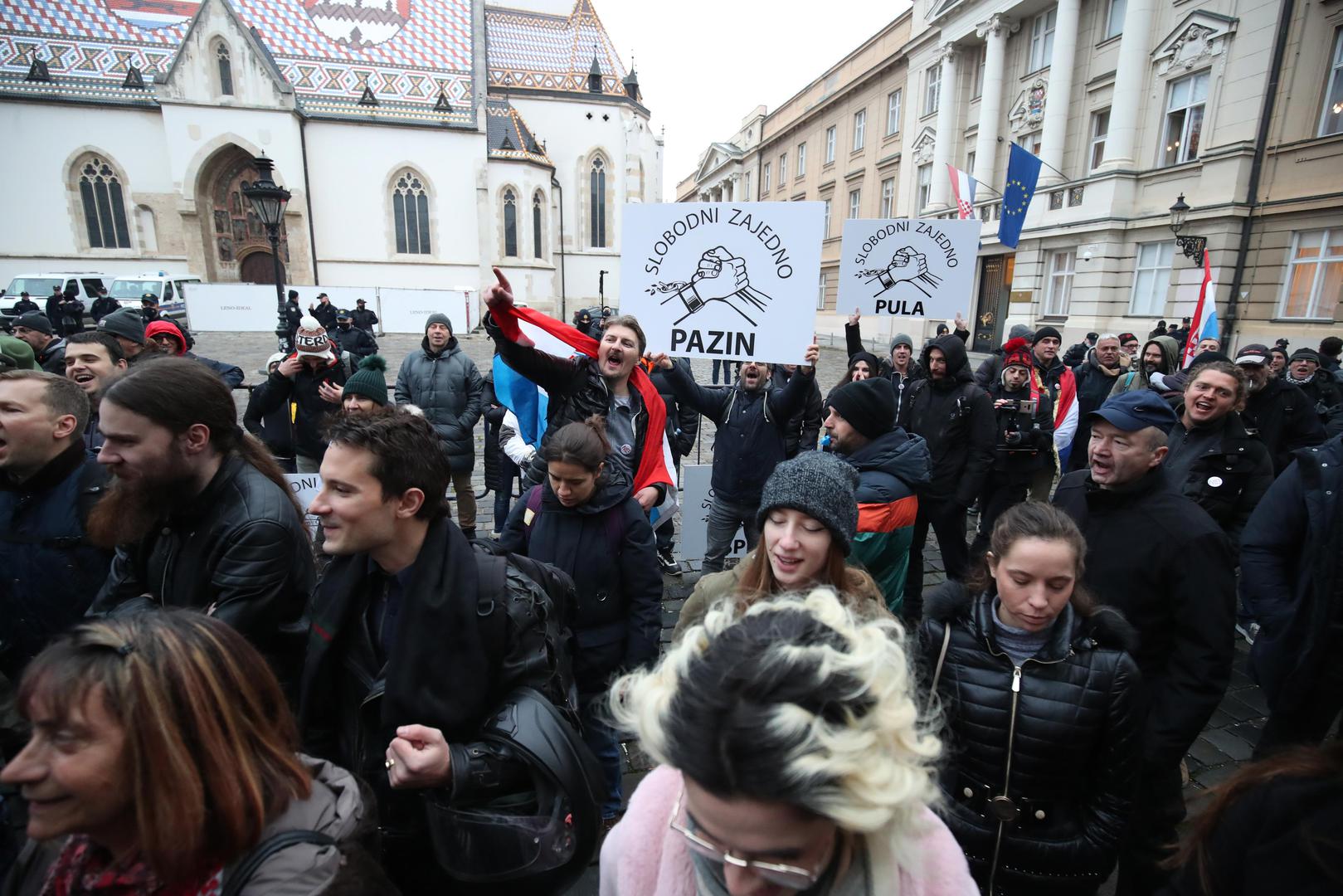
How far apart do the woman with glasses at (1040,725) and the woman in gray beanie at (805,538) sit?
0.34 meters

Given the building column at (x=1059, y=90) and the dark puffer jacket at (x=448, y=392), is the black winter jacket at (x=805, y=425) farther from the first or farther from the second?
the building column at (x=1059, y=90)

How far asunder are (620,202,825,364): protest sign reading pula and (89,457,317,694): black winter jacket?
234cm

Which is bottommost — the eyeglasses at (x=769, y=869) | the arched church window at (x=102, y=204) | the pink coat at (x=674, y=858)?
the pink coat at (x=674, y=858)

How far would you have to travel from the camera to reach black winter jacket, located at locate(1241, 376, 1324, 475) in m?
4.79

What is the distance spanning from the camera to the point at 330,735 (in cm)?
181

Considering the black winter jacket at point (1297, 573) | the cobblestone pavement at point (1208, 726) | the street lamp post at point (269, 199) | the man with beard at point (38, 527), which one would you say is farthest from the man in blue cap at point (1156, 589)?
the street lamp post at point (269, 199)

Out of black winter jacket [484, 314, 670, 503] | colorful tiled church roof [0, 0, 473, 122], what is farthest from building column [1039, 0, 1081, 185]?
colorful tiled church roof [0, 0, 473, 122]

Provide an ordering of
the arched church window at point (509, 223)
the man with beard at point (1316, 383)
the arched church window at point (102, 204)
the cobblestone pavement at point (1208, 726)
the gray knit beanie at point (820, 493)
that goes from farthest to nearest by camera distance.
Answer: the arched church window at point (509, 223)
the arched church window at point (102, 204)
the man with beard at point (1316, 383)
the cobblestone pavement at point (1208, 726)
the gray knit beanie at point (820, 493)

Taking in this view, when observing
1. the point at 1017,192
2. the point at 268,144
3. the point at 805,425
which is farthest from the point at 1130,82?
the point at 268,144

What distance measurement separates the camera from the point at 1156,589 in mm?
2184

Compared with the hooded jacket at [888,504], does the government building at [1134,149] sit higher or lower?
higher

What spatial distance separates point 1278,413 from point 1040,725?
483 centimetres

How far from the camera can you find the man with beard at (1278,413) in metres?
4.78

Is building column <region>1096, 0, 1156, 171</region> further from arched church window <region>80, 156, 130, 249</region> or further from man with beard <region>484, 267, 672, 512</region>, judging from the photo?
arched church window <region>80, 156, 130, 249</region>
